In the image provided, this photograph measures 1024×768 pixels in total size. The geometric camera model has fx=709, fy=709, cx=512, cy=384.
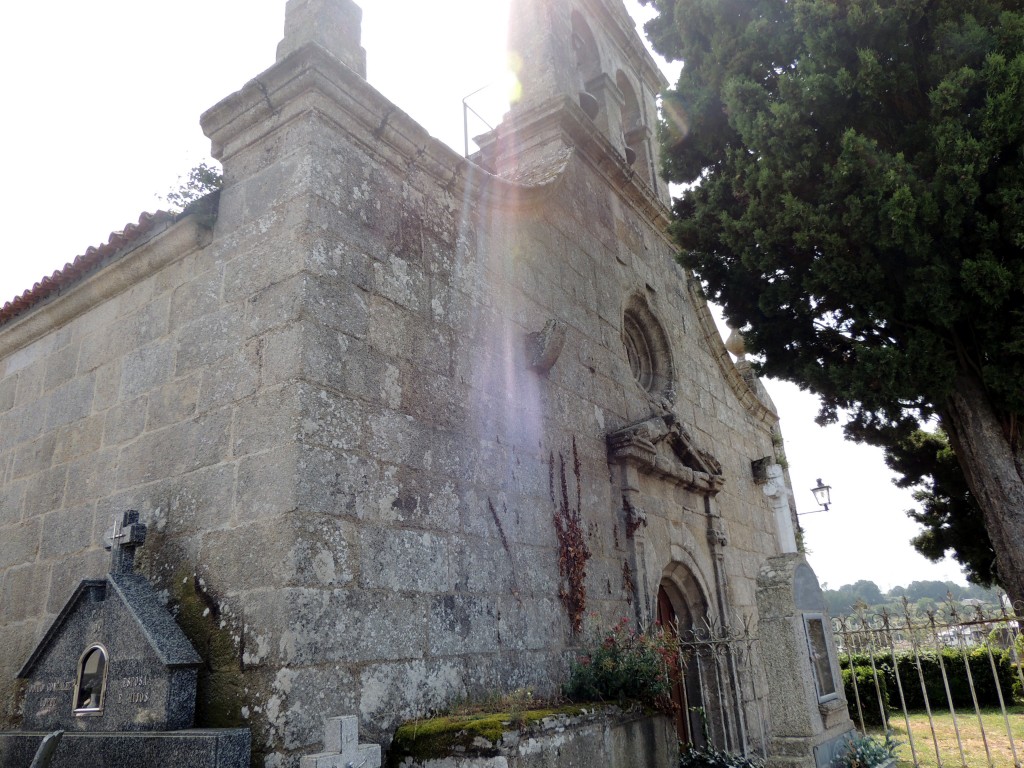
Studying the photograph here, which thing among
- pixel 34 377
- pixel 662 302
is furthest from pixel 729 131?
pixel 34 377

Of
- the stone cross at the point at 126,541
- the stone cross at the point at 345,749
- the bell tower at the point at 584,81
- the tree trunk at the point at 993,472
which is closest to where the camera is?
the stone cross at the point at 345,749

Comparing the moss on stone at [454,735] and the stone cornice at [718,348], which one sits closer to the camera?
the moss on stone at [454,735]

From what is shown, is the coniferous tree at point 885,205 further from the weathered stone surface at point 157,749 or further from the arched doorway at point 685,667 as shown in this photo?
the weathered stone surface at point 157,749

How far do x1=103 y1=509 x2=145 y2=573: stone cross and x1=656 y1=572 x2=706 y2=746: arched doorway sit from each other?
4.49m

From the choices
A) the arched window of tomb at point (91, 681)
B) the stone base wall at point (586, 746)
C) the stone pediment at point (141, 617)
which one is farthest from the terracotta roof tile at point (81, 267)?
the stone base wall at point (586, 746)

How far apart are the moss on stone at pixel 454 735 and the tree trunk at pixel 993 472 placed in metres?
5.08

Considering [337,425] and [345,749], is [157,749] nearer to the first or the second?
[345,749]

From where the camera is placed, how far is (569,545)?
196 inches

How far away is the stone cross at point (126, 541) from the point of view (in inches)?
143

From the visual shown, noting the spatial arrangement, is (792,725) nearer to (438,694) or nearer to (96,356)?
(438,694)

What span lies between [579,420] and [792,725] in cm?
255

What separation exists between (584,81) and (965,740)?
9.13m

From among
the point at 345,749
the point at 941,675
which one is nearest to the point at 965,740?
the point at 941,675

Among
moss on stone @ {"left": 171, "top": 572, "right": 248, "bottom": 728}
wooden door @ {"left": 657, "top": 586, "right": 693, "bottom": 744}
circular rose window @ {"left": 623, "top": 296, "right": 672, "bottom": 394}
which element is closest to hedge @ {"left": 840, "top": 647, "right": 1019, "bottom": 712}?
wooden door @ {"left": 657, "top": 586, "right": 693, "bottom": 744}
